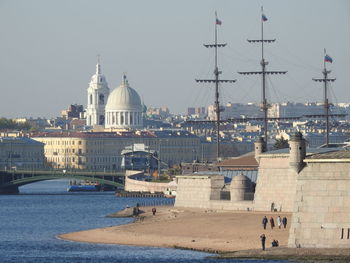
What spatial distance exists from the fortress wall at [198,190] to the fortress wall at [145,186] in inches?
1763

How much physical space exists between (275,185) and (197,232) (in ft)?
33.5

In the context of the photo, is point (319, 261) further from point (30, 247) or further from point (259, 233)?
point (30, 247)

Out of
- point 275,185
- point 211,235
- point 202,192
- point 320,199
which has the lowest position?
point 211,235

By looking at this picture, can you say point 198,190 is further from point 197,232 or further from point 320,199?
point 320,199

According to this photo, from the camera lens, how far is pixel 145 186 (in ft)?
538

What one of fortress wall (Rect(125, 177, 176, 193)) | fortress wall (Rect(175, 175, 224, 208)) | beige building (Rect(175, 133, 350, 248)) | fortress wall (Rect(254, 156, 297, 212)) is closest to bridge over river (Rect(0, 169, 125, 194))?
fortress wall (Rect(125, 177, 176, 193))

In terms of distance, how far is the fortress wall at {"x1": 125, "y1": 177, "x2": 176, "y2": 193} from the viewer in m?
155

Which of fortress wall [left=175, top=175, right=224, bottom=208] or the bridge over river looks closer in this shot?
fortress wall [left=175, top=175, right=224, bottom=208]

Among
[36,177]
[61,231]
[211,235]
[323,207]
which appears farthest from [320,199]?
[36,177]

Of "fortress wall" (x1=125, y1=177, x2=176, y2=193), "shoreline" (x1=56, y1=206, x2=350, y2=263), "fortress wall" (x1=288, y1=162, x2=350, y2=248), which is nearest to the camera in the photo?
"fortress wall" (x1=288, y1=162, x2=350, y2=248)

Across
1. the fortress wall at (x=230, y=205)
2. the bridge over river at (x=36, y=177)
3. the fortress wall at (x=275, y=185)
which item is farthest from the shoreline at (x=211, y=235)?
the bridge over river at (x=36, y=177)

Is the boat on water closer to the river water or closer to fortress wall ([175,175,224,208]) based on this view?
the river water

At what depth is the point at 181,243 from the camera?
76.8 meters

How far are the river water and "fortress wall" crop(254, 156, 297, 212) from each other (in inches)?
418
